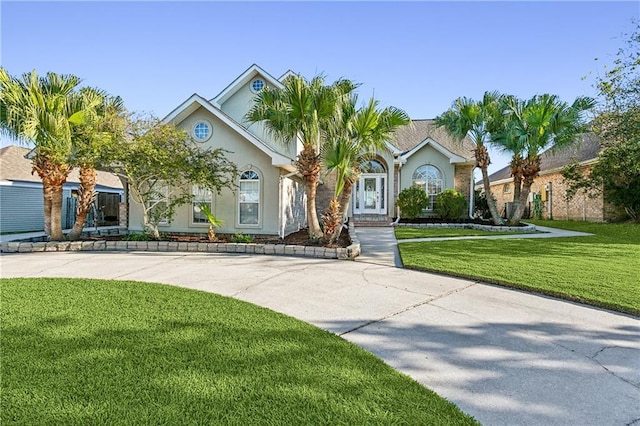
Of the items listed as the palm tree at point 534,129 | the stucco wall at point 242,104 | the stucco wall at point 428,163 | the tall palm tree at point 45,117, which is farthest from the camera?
the stucco wall at point 428,163

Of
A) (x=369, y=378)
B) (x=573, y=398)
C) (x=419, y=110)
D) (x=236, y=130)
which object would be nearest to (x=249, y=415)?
(x=369, y=378)

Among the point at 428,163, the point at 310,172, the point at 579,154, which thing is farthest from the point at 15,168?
the point at 579,154

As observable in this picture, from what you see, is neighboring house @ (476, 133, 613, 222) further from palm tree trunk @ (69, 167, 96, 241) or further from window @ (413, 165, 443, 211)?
palm tree trunk @ (69, 167, 96, 241)

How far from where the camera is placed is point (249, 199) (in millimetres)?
13188

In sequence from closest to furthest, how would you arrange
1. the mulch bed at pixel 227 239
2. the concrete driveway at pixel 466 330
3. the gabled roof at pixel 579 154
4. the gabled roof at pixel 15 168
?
the concrete driveway at pixel 466 330 < the mulch bed at pixel 227 239 < the gabled roof at pixel 15 168 < the gabled roof at pixel 579 154

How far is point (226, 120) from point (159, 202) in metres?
3.88

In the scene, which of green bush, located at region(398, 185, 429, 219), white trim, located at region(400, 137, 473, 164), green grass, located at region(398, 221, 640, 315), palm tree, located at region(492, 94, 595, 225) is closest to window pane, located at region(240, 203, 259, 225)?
green grass, located at region(398, 221, 640, 315)

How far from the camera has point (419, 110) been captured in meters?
24.2

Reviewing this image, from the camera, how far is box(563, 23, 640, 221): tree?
1538 cm

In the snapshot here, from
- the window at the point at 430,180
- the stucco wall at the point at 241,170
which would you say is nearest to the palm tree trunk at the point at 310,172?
the stucco wall at the point at 241,170

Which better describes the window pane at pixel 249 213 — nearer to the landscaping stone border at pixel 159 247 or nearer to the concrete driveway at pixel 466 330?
the landscaping stone border at pixel 159 247

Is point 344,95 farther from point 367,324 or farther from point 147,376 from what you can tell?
point 147,376

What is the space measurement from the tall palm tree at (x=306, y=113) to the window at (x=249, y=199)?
2530mm

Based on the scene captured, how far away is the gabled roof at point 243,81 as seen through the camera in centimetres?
1711
